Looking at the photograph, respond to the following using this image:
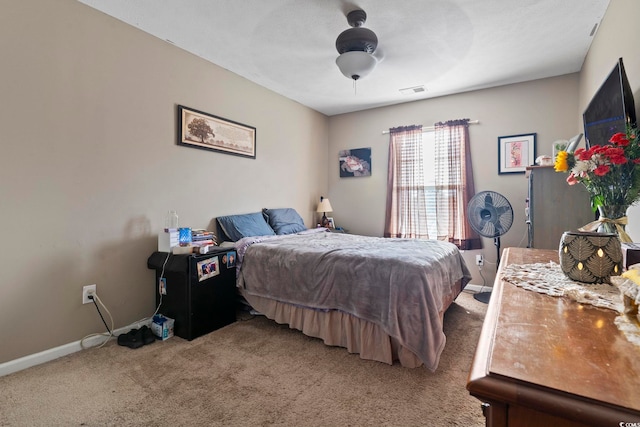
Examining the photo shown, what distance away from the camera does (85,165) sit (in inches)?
86.5

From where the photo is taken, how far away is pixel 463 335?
2383 millimetres

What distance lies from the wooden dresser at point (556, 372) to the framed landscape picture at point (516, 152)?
3.36m

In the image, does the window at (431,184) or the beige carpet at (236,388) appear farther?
the window at (431,184)

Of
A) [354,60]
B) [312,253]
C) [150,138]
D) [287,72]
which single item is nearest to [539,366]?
[312,253]

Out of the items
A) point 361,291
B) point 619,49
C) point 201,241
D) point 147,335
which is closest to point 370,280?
point 361,291

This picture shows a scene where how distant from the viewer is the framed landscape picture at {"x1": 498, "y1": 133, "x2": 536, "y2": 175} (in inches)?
136

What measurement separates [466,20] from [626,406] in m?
2.76

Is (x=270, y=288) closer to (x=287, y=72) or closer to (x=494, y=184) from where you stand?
(x=287, y=72)

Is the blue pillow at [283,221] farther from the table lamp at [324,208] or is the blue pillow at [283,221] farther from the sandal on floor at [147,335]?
the sandal on floor at [147,335]

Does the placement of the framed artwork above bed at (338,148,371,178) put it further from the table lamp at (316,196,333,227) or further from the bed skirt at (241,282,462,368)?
the bed skirt at (241,282,462,368)

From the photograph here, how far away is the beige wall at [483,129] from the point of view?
337cm

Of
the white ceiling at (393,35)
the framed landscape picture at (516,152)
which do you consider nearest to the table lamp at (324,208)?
the white ceiling at (393,35)

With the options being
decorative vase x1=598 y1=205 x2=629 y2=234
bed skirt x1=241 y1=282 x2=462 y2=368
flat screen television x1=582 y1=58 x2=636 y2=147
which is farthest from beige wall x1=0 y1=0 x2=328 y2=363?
flat screen television x1=582 y1=58 x2=636 y2=147

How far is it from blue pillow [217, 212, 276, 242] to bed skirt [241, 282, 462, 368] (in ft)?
2.56
